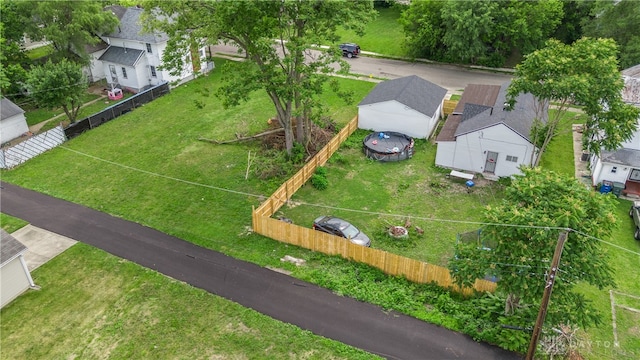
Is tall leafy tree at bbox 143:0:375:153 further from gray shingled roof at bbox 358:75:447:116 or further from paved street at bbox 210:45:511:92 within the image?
paved street at bbox 210:45:511:92

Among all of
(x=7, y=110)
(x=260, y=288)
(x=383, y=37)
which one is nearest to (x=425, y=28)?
(x=383, y=37)

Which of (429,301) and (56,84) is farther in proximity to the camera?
(56,84)

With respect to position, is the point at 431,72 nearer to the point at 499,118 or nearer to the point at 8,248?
the point at 499,118

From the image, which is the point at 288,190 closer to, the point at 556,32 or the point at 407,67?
the point at 407,67

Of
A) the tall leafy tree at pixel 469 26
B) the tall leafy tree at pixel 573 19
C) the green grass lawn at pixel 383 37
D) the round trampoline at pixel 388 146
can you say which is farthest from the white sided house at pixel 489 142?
the green grass lawn at pixel 383 37

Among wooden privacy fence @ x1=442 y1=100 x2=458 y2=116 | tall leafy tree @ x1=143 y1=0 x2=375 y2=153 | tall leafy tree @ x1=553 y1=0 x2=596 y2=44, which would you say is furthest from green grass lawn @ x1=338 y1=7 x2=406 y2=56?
tall leafy tree @ x1=143 y1=0 x2=375 y2=153

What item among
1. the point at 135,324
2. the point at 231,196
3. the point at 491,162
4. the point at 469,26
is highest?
the point at 469,26

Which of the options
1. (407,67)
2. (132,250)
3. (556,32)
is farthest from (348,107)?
(556,32)
